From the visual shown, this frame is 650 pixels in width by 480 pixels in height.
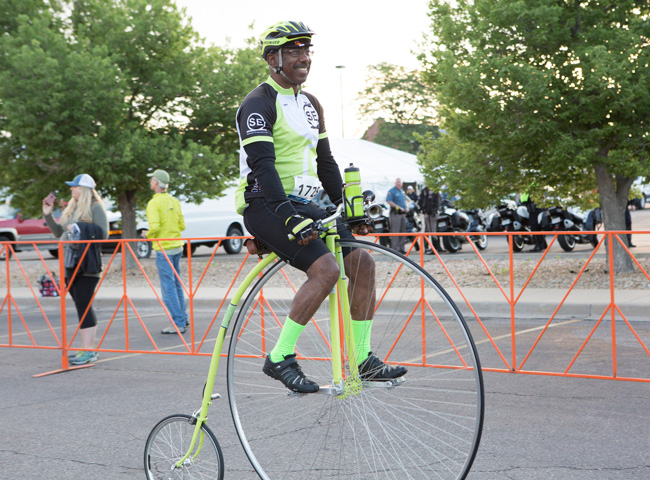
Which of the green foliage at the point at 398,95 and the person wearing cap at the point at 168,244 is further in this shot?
the green foliage at the point at 398,95

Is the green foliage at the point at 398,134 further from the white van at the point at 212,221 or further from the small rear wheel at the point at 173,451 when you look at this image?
the small rear wheel at the point at 173,451

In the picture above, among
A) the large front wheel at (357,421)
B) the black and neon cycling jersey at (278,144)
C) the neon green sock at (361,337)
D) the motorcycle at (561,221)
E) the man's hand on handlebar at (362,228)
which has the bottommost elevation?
the large front wheel at (357,421)

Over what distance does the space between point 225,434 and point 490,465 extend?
1848 mm

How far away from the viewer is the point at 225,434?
520 centimetres

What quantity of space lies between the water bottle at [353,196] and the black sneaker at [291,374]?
29.3 inches

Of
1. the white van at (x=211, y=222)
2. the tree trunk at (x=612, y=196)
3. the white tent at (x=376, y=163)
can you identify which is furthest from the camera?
the white tent at (x=376, y=163)

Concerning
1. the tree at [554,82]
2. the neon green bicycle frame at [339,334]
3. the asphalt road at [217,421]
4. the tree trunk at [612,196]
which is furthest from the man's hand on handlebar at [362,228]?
the tree trunk at [612,196]

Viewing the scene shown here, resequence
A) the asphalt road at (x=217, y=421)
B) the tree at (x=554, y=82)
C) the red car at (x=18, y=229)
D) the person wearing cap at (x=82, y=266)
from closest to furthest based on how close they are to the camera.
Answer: the asphalt road at (x=217, y=421), the person wearing cap at (x=82, y=266), the tree at (x=554, y=82), the red car at (x=18, y=229)

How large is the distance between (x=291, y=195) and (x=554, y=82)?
9.15 m

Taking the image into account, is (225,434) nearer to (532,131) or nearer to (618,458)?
(618,458)

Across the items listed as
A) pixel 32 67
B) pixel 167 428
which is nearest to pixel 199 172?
pixel 32 67

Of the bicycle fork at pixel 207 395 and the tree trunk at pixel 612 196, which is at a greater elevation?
the tree trunk at pixel 612 196

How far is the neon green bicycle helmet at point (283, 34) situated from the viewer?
3.55m

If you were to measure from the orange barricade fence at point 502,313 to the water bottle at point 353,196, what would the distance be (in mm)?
2860
